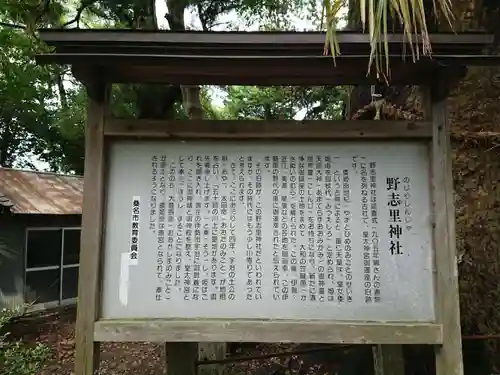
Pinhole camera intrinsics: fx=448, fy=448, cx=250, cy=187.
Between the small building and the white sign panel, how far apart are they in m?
5.97

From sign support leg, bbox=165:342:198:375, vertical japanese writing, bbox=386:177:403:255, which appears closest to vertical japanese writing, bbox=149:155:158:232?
vertical japanese writing, bbox=386:177:403:255

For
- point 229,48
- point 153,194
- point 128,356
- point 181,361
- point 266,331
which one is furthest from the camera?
point 128,356

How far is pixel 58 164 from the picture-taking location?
55.5 ft

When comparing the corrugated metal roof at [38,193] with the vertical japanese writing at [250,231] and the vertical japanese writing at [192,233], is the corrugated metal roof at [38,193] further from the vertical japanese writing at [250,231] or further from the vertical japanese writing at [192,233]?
the vertical japanese writing at [250,231]

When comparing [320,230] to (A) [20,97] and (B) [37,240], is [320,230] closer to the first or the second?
(A) [20,97]

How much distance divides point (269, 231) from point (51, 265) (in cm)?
804

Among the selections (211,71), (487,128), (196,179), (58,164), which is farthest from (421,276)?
(58,164)

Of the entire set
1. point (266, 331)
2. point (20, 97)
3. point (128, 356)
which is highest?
point (20, 97)

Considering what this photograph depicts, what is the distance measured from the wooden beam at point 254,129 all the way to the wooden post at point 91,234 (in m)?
0.13

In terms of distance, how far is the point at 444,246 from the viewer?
294cm

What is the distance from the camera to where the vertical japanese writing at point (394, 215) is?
9.91 ft

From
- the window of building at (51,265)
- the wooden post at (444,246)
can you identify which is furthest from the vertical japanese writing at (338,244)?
the window of building at (51,265)

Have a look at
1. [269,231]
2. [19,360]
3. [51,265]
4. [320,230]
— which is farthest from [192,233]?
[51,265]

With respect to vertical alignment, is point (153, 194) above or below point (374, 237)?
above
